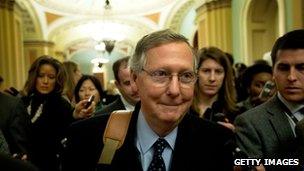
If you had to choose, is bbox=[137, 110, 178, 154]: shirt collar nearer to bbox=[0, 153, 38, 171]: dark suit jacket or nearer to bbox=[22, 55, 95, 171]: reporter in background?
bbox=[0, 153, 38, 171]: dark suit jacket

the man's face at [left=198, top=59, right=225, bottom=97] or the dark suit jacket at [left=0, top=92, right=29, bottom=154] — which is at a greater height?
the man's face at [left=198, top=59, right=225, bottom=97]

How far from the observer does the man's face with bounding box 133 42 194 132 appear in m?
1.83

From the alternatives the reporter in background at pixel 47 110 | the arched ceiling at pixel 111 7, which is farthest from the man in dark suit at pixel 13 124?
the arched ceiling at pixel 111 7

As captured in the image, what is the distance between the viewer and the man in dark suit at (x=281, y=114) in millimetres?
2211

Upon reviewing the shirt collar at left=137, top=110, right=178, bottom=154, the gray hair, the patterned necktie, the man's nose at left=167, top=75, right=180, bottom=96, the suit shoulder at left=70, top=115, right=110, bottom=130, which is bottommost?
the patterned necktie

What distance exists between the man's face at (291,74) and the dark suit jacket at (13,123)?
2.02m

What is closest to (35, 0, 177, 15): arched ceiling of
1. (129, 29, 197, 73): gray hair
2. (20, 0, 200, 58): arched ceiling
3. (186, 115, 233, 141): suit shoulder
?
(20, 0, 200, 58): arched ceiling

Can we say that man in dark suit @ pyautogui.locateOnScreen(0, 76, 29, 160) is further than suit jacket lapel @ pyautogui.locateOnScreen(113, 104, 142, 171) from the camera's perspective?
Yes

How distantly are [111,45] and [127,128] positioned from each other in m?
17.6

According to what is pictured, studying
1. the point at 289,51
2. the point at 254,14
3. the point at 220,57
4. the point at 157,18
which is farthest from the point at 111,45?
the point at 289,51

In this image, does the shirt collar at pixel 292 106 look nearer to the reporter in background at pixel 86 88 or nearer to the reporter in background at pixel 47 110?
the reporter in background at pixel 47 110

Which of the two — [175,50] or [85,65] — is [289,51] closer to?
[175,50]

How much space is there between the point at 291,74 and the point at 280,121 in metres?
0.26

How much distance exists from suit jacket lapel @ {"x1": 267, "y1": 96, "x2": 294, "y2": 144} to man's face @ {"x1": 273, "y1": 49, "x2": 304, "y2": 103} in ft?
0.22
